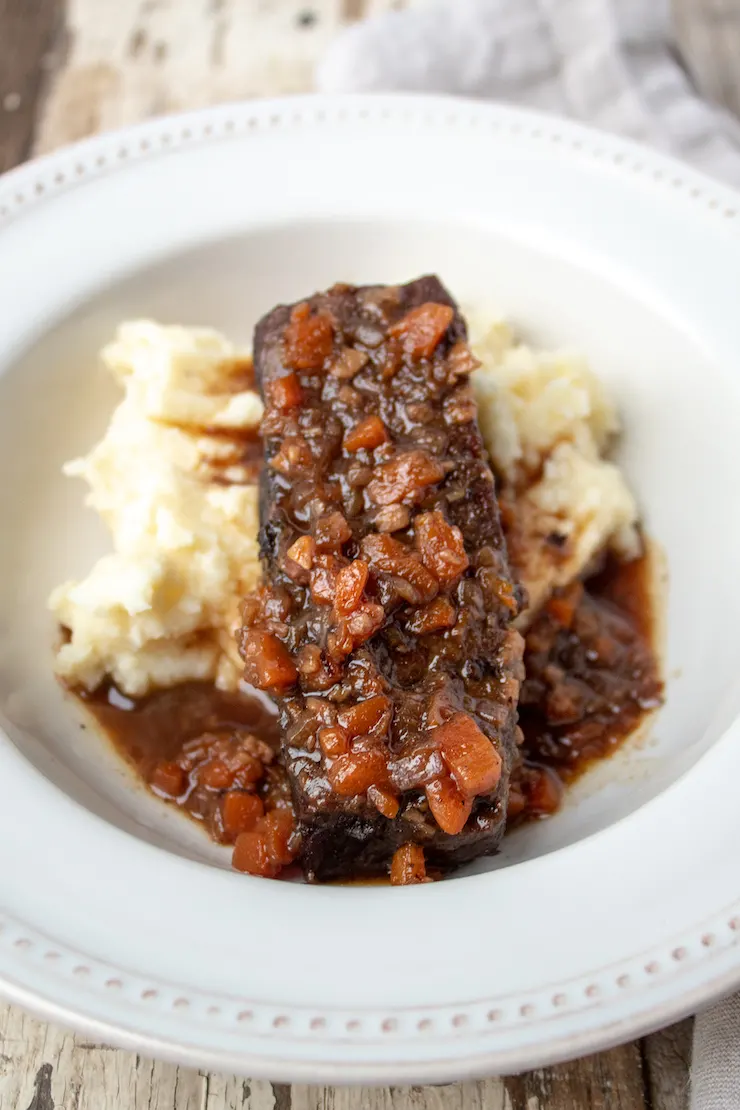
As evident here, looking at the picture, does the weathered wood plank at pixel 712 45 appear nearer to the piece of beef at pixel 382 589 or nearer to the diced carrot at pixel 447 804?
the piece of beef at pixel 382 589

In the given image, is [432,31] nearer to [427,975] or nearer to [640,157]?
[640,157]

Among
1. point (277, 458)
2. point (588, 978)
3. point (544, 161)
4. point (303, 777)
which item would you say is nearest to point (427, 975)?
point (588, 978)

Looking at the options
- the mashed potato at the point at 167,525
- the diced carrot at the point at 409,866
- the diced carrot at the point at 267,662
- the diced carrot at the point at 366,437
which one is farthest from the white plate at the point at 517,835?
the diced carrot at the point at 366,437

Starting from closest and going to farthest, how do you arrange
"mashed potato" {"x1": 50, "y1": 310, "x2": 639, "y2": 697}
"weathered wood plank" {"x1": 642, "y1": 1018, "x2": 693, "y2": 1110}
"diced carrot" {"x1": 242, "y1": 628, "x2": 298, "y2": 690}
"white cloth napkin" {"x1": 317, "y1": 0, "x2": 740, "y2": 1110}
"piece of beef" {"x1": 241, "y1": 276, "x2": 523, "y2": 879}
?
"piece of beef" {"x1": 241, "y1": 276, "x2": 523, "y2": 879}
"weathered wood plank" {"x1": 642, "y1": 1018, "x2": 693, "y2": 1110}
"diced carrot" {"x1": 242, "y1": 628, "x2": 298, "y2": 690}
"mashed potato" {"x1": 50, "y1": 310, "x2": 639, "y2": 697}
"white cloth napkin" {"x1": 317, "y1": 0, "x2": 740, "y2": 1110}

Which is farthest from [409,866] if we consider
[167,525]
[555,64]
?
[555,64]

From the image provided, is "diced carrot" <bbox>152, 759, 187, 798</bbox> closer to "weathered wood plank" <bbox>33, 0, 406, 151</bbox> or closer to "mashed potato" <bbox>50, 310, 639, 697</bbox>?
"mashed potato" <bbox>50, 310, 639, 697</bbox>

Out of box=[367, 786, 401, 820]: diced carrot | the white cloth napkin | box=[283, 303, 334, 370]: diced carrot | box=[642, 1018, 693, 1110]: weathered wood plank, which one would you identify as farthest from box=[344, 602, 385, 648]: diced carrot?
the white cloth napkin
